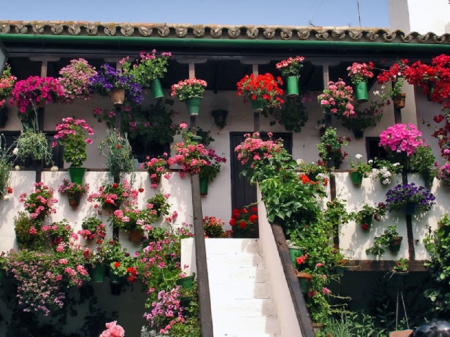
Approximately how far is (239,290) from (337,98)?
3920 millimetres

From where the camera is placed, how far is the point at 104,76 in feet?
37.1

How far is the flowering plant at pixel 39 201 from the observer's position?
1033 cm

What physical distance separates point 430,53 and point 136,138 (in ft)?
17.9

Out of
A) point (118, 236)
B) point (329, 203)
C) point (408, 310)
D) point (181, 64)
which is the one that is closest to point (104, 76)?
point (181, 64)

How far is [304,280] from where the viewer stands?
29.0 feet

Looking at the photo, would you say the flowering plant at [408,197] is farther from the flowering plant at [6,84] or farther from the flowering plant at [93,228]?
the flowering plant at [6,84]

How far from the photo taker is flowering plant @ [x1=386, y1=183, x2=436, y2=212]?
10695mm

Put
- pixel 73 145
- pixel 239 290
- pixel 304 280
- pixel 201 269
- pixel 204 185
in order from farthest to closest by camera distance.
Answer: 1. pixel 204 185
2. pixel 73 145
3. pixel 239 290
4. pixel 304 280
5. pixel 201 269

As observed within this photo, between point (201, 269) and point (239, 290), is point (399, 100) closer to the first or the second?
point (239, 290)

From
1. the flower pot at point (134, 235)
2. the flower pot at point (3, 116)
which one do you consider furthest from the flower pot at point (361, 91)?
the flower pot at point (3, 116)

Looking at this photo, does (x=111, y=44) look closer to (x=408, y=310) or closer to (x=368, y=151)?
(x=368, y=151)

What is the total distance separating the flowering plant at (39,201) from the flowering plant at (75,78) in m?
1.60

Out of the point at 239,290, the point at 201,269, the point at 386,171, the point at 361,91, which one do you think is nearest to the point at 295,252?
the point at 239,290

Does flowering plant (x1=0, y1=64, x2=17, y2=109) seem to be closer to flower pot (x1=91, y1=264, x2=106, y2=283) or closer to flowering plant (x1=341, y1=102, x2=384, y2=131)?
flower pot (x1=91, y1=264, x2=106, y2=283)
